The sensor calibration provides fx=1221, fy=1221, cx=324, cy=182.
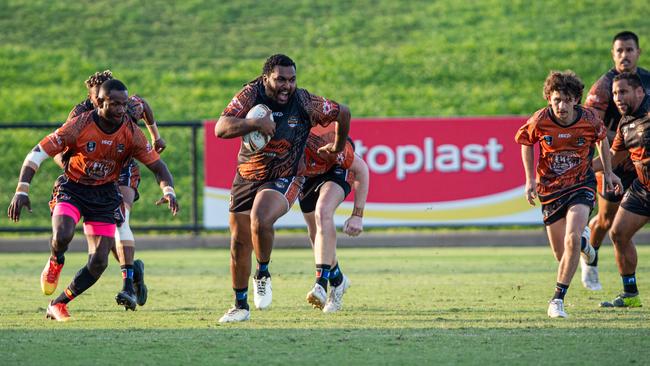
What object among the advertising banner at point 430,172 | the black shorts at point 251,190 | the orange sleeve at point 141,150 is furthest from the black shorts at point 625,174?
the advertising banner at point 430,172

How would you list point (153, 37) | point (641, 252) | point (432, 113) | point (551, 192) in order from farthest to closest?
point (153, 37)
point (432, 113)
point (641, 252)
point (551, 192)

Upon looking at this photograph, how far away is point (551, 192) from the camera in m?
10.2

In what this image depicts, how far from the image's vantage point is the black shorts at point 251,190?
9633 mm

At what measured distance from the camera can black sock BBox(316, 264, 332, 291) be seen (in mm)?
10116

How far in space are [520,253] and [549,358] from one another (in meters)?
10.5

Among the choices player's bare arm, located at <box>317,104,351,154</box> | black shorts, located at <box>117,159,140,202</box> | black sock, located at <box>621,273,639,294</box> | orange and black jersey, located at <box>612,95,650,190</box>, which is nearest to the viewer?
player's bare arm, located at <box>317,104,351,154</box>

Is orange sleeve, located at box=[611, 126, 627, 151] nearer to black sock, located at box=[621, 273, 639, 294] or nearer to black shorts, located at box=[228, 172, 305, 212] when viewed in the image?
black sock, located at box=[621, 273, 639, 294]

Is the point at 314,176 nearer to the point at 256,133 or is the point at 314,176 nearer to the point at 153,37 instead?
the point at 256,133

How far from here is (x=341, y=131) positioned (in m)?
9.91

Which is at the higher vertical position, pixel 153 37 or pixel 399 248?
pixel 153 37

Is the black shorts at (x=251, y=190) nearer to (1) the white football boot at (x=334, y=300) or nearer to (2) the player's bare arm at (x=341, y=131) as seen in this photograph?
(2) the player's bare arm at (x=341, y=131)

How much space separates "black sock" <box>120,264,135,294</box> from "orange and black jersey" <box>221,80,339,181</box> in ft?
5.15

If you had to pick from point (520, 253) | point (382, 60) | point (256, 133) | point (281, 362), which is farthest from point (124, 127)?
point (382, 60)

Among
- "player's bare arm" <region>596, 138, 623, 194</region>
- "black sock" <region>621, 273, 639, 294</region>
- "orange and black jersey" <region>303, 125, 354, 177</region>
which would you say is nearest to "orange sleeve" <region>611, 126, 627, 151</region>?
"player's bare arm" <region>596, 138, 623, 194</region>
